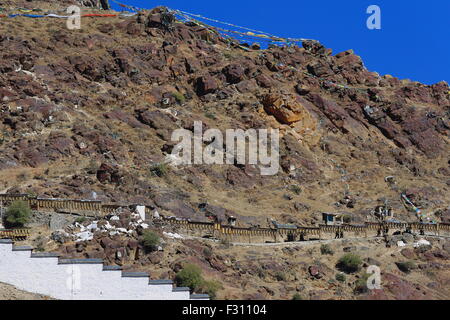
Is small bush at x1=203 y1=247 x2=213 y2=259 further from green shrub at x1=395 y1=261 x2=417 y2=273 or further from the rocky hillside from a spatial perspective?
green shrub at x1=395 y1=261 x2=417 y2=273

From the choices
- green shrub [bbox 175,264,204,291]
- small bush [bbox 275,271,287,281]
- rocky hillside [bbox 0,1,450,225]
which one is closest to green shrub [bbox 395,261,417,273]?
small bush [bbox 275,271,287,281]

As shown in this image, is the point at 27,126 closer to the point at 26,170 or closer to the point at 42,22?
the point at 26,170

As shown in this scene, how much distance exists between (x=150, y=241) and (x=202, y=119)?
2446cm

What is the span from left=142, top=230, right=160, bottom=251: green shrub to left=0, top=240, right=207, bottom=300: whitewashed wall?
25.5 feet

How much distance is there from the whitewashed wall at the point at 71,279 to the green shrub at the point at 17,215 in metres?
9.67

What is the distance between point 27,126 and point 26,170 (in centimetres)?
563

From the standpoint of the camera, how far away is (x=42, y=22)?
64.1 m

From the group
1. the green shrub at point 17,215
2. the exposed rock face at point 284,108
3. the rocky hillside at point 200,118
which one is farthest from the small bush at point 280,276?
the exposed rock face at point 284,108

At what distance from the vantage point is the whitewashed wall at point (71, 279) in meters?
20.4

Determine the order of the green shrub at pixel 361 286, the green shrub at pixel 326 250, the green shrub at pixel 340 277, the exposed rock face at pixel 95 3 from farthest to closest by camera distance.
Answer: the exposed rock face at pixel 95 3 → the green shrub at pixel 326 250 → the green shrub at pixel 340 277 → the green shrub at pixel 361 286

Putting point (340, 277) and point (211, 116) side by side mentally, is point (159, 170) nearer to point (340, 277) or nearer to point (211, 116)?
point (211, 116)

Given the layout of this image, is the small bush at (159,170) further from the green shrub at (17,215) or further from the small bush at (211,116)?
the green shrub at (17,215)

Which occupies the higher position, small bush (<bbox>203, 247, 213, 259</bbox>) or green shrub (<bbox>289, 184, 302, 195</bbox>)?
green shrub (<bbox>289, 184, 302, 195</bbox>)

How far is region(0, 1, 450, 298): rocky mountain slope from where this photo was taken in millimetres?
41031
